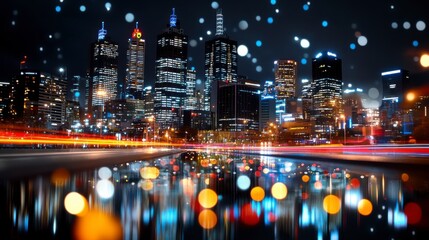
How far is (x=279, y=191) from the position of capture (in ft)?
43.0

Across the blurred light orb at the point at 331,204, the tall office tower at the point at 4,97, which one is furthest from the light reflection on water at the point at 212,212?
the tall office tower at the point at 4,97

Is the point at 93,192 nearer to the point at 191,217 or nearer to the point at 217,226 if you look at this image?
the point at 191,217

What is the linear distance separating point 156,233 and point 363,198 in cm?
668

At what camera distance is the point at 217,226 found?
305 inches

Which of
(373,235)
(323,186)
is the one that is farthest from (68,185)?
(373,235)

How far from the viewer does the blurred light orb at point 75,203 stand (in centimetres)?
915

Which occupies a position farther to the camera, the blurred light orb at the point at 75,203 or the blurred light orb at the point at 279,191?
the blurred light orb at the point at 279,191

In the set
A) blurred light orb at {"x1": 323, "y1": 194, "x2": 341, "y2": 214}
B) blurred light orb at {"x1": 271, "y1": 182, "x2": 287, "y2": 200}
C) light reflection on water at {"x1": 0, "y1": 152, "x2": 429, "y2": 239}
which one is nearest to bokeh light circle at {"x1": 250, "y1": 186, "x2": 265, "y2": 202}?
light reflection on water at {"x1": 0, "y1": 152, "x2": 429, "y2": 239}

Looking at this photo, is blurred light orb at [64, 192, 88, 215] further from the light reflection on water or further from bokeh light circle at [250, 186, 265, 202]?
bokeh light circle at [250, 186, 265, 202]

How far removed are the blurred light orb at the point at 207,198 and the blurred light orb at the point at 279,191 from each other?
1.84m

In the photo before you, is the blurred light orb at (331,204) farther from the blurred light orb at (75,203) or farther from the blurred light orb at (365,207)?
the blurred light orb at (75,203)

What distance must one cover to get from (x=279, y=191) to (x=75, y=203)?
641 cm

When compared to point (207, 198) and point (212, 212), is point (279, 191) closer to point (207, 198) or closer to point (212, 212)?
point (207, 198)

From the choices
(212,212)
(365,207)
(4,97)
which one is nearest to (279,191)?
(365,207)
